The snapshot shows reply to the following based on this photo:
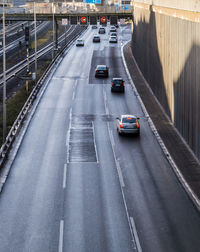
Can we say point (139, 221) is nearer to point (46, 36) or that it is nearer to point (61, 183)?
point (61, 183)

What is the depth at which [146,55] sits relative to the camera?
215 feet

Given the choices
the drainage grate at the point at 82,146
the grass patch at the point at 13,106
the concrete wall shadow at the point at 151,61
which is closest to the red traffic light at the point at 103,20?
the concrete wall shadow at the point at 151,61

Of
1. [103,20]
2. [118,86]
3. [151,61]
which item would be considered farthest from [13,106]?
[103,20]

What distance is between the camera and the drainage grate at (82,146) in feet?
115

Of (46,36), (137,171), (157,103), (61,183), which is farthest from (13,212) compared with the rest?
(46,36)

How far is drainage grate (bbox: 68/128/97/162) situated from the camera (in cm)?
3516

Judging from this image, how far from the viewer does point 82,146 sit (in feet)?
125

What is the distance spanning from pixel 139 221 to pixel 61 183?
269 inches

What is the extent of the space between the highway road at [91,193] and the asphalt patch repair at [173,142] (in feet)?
2.58

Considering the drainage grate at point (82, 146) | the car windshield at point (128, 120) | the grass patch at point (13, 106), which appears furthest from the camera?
the grass patch at point (13, 106)

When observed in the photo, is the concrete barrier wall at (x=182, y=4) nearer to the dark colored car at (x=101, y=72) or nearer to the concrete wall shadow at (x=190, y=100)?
the concrete wall shadow at (x=190, y=100)

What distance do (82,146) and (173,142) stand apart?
21.5ft

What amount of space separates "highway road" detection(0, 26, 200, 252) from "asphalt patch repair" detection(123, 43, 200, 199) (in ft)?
2.58

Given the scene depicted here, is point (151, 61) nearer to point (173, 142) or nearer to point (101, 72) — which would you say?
point (101, 72)
